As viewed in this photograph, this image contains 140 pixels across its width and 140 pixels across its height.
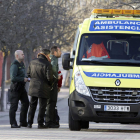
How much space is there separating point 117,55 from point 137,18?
134cm

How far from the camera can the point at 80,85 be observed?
30.9 ft

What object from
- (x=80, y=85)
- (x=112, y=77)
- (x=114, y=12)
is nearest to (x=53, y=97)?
(x=80, y=85)

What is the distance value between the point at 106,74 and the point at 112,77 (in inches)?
5.1

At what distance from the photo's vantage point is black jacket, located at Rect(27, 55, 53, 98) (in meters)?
10.5

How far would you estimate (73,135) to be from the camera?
888 centimetres

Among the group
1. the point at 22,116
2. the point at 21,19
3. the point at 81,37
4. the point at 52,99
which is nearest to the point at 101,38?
the point at 81,37

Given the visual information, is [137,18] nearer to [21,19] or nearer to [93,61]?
[93,61]

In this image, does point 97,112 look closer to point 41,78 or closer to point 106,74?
point 106,74

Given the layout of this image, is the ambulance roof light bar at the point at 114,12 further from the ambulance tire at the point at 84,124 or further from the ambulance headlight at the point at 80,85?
the ambulance tire at the point at 84,124

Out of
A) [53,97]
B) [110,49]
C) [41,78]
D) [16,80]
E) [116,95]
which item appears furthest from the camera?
[53,97]

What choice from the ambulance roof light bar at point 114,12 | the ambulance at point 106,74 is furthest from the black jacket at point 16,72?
the ambulance roof light bar at point 114,12

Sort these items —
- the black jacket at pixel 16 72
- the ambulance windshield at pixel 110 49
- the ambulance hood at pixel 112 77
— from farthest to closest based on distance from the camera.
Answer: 1. the black jacket at pixel 16 72
2. the ambulance windshield at pixel 110 49
3. the ambulance hood at pixel 112 77

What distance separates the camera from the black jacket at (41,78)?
10500 millimetres

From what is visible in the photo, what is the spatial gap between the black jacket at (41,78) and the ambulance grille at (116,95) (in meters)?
1.47
